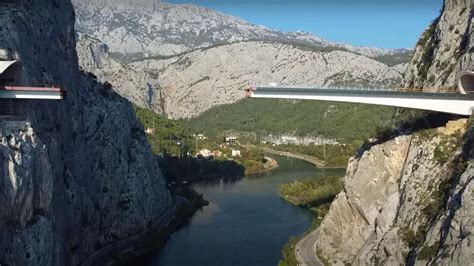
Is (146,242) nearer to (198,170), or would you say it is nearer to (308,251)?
(308,251)

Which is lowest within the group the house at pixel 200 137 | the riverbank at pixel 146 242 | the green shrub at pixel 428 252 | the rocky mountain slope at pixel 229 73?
the riverbank at pixel 146 242

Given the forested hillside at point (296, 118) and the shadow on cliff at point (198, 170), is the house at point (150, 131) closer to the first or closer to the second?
the shadow on cliff at point (198, 170)

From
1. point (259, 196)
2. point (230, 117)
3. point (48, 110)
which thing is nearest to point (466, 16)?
point (48, 110)

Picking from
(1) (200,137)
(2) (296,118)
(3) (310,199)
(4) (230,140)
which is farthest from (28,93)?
(2) (296,118)

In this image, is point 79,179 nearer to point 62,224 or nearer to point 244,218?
point 62,224

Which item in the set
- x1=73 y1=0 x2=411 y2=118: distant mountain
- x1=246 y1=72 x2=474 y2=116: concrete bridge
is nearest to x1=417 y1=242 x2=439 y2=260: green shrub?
x1=246 y1=72 x2=474 y2=116: concrete bridge

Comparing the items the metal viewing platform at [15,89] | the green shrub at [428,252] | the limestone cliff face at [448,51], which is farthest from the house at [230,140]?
the green shrub at [428,252]
